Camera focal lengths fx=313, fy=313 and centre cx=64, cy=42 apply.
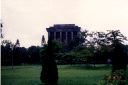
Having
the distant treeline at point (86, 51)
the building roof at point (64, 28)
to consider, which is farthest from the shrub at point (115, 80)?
the building roof at point (64, 28)

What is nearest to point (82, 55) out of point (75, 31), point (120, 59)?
point (120, 59)

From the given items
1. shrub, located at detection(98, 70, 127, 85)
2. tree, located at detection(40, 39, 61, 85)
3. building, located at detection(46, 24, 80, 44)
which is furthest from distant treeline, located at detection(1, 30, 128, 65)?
building, located at detection(46, 24, 80, 44)

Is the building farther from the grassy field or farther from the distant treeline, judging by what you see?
the grassy field

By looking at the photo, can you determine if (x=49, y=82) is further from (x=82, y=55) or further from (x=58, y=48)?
(x=58, y=48)

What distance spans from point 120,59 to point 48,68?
5.95 m

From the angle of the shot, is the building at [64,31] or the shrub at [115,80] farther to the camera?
the building at [64,31]

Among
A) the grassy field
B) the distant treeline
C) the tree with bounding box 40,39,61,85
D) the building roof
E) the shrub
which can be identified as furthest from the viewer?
the building roof

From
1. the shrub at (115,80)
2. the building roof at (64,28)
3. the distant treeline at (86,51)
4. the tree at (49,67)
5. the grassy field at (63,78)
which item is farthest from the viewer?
the building roof at (64,28)

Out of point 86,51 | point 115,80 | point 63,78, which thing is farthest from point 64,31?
point 115,80

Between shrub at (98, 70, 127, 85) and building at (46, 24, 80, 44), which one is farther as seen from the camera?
building at (46, 24, 80, 44)

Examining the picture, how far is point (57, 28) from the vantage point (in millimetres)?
140250

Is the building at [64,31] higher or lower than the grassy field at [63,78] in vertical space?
higher

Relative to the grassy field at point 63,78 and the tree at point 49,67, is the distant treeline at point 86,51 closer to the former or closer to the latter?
the grassy field at point 63,78

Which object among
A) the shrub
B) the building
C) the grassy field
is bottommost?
the grassy field
